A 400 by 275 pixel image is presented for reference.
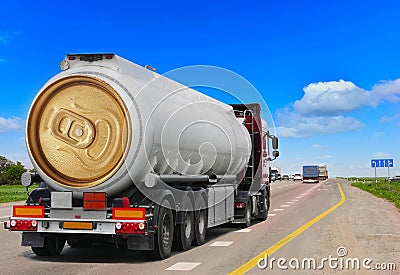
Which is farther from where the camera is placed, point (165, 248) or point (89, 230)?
point (165, 248)

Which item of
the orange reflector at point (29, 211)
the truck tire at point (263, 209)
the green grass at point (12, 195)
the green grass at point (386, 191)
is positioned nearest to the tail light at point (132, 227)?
the orange reflector at point (29, 211)

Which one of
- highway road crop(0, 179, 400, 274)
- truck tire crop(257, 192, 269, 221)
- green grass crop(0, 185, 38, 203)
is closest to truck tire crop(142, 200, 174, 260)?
highway road crop(0, 179, 400, 274)

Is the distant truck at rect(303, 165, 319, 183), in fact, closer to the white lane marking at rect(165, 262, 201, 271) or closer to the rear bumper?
the white lane marking at rect(165, 262, 201, 271)

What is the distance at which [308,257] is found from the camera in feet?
38.3

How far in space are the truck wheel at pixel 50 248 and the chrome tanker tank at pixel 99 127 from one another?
1305 mm

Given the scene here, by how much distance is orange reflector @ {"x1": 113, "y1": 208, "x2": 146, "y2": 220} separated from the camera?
1053 centimetres

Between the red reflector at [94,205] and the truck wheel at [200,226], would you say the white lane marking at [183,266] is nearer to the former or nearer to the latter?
the red reflector at [94,205]

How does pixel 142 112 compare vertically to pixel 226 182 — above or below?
above

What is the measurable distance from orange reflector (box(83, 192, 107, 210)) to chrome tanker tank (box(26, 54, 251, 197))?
0.12 m

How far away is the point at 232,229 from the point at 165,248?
21.2 feet

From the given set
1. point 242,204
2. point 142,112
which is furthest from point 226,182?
point 142,112

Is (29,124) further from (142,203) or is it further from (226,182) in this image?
(226,182)

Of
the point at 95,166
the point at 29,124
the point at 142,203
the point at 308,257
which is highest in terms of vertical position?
the point at 29,124

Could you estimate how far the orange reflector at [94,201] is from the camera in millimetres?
10789
